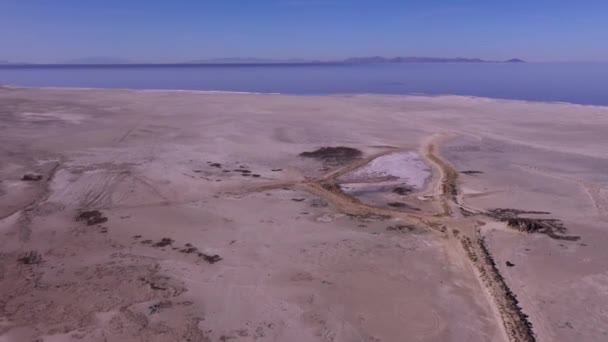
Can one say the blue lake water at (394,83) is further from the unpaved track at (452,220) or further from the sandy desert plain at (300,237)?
the unpaved track at (452,220)

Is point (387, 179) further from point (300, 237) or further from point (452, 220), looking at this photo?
point (300, 237)

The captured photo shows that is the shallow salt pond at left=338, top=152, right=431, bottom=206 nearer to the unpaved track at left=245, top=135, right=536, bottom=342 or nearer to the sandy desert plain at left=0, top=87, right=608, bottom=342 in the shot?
the sandy desert plain at left=0, top=87, right=608, bottom=342

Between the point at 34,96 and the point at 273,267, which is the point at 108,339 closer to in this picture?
the point at 273,267

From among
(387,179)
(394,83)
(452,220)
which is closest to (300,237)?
(452,220)

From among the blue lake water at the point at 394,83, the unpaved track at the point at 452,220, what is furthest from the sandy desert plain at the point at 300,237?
the blue lake water at the point at 394,83

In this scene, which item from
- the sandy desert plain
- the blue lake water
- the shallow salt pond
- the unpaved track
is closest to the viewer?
the sandy desert plain

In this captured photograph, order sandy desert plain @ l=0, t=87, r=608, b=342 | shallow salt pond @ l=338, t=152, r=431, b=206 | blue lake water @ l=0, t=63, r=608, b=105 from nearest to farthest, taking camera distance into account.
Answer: sandy desert plain @ l=0, t=87, r=608, b=342 < shallow salt pond @ l=338, t=152, r=431, b=206 < blue lake water @ l=0, t=63, r=608, b=105

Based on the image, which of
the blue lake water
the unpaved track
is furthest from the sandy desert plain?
the blue lake water

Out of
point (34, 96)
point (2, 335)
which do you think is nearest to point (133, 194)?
point (2, 335)
